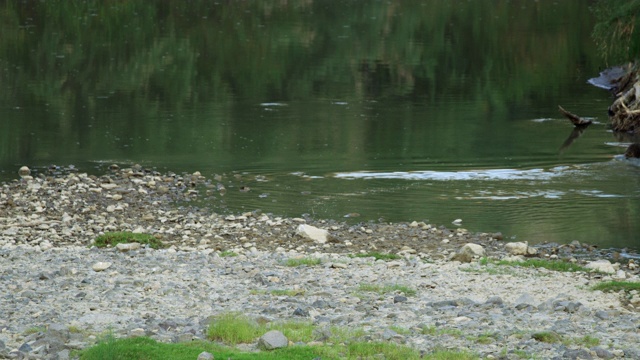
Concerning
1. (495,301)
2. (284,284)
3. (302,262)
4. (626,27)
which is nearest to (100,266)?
(284,284)

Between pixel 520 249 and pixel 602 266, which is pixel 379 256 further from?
pixel 602 266

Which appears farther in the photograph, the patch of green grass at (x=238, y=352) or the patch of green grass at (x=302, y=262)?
the patch of green grass at (x=302, y=262)

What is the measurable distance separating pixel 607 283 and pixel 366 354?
19.9 ft

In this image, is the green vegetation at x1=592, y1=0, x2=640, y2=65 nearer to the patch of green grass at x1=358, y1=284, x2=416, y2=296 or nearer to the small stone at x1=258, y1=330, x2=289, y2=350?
the patch of green grass at x1=358, y1=284, x2=416, y2=296

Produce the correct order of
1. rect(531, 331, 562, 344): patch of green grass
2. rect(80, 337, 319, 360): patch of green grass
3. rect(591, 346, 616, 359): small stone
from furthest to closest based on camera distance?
rect(531, 331, 562, 344): patch of green grass
rect(591, 346, 616, 359): small stone
rect(80, 337, 319, 360): patch of green grass

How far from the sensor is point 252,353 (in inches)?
472

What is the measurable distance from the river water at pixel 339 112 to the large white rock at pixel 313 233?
2273 millimetres

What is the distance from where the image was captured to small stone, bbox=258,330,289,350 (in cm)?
1233

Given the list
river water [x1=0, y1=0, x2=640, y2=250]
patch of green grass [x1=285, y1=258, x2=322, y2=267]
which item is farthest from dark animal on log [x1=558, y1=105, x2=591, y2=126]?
patch of green grass [x1=285, y1=258, x2=322, y2=267]

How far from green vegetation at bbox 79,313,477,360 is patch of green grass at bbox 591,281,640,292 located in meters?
5.07

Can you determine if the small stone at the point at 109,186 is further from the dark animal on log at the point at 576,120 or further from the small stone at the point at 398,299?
the dark animal on log at the point at 576,120

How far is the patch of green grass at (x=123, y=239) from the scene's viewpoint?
65.5 feet

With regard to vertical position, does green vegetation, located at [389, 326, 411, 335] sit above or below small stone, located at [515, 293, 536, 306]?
above

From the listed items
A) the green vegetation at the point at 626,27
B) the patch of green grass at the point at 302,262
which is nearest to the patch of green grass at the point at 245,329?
the patch of green grass at the point at 302,262
